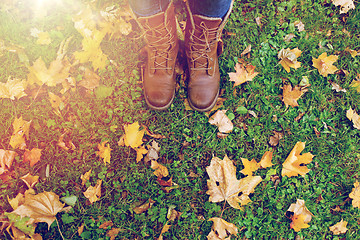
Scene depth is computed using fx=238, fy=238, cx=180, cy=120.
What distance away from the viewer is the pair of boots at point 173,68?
1791 mm

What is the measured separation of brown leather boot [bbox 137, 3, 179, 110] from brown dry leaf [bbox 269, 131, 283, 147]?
0.95 m

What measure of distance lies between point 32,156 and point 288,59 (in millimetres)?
2368

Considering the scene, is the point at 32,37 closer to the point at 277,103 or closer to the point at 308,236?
the point at 277,103

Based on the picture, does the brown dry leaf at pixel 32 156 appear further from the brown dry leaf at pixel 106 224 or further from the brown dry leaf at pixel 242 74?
the brown dry leaf at pixel 242 74

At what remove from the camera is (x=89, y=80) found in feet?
6.94

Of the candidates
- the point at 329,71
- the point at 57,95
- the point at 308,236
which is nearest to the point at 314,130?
the point at 329,71

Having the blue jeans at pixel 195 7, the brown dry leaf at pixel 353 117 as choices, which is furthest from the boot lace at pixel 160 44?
the brown dry leaf at pixel 353 117

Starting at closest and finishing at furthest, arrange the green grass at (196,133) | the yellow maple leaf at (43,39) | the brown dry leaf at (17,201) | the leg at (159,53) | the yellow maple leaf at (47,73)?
1. the leg at (159,53)
2. the brown dry leaf at (17,201)
3. the green grass at (196,133)
4. the yellow maple leaf at (47,73)
5. the yellow maple leaf at (43,39)

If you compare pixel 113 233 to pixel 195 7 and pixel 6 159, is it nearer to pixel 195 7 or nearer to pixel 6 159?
pixel 6 159

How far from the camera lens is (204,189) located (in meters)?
1.99

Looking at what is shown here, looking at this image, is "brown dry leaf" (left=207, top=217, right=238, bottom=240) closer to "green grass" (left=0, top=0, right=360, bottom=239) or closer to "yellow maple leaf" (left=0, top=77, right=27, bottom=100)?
"green grass" (left=0, top=0, right=360, bottom=239)

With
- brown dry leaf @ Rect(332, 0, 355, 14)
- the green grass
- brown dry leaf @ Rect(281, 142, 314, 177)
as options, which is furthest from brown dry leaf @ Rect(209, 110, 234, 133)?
brown dry leaf @ Rect(332, 0, 355, 14)

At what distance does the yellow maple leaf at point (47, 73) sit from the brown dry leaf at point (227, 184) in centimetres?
150

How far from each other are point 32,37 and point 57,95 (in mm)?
620
